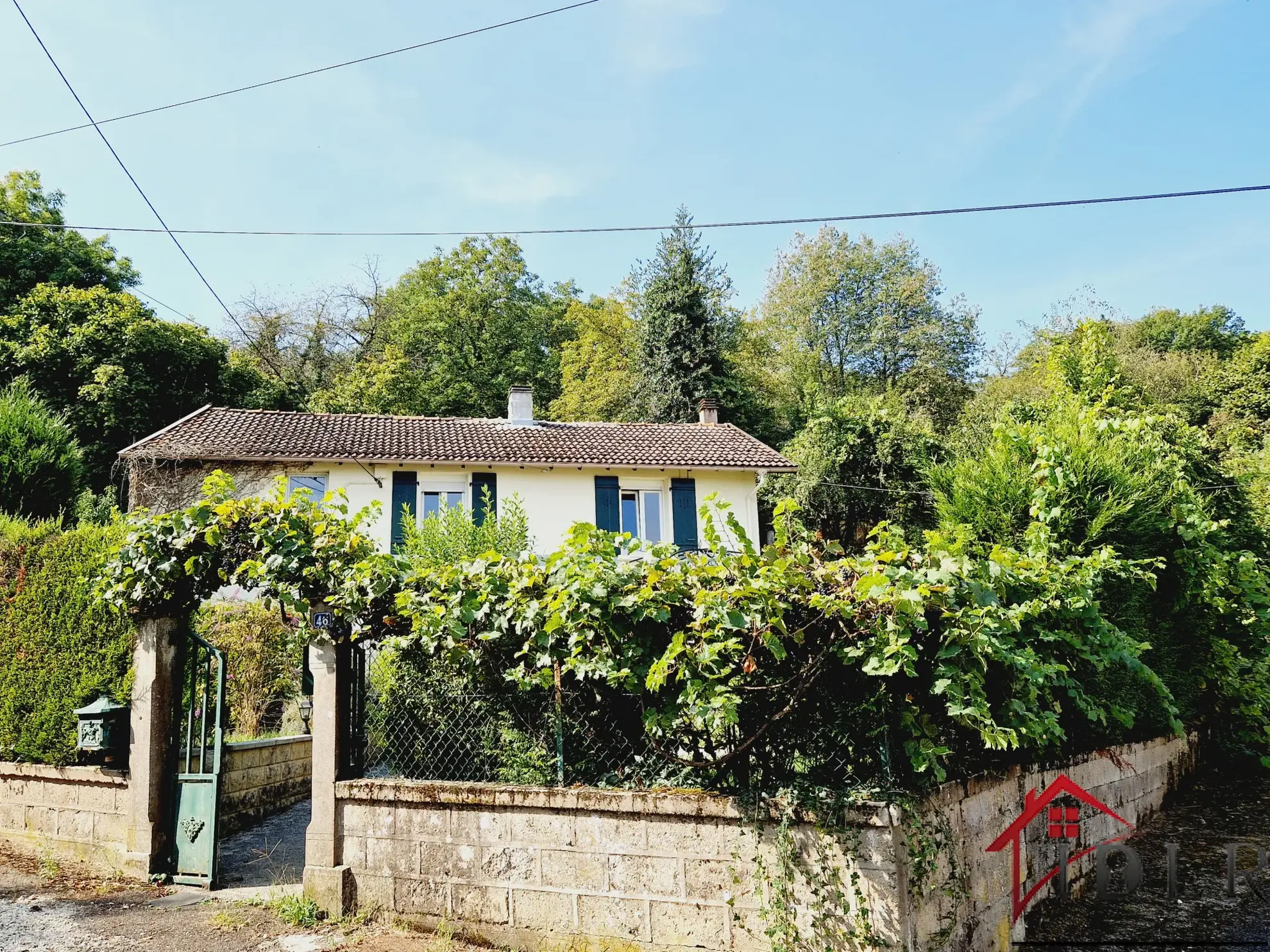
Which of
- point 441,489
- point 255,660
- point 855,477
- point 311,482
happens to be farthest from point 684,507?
point 255,660

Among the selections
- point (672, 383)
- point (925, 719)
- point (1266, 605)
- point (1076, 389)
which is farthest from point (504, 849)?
point (672, 383)

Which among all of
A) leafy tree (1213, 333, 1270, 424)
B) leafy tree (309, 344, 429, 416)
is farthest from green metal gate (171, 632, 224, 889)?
leafy tree (1213, 333, 1270, 424)

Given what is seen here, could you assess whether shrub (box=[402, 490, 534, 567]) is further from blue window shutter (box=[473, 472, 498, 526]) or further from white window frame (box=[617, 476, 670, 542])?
white window frame (box=[617, 476, 670, 542])

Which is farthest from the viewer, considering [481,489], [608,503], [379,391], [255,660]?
[379,391]

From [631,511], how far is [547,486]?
7.26 ft

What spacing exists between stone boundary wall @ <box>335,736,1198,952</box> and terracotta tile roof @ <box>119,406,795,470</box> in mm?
15115

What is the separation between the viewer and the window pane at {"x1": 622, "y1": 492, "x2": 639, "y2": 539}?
21.8 m

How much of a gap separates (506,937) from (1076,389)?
15595 mm

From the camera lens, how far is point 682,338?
31.5 m

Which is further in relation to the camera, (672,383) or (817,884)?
(672,383)

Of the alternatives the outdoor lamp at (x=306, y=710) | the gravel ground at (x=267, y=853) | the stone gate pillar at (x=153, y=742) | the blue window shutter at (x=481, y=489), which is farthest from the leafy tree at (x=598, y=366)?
the stone gate pillar at (x=153, y=742)

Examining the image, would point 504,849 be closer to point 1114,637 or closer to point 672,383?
point 1114,637

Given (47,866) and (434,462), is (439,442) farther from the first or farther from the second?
(47,866)

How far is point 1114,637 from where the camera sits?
5.37m
